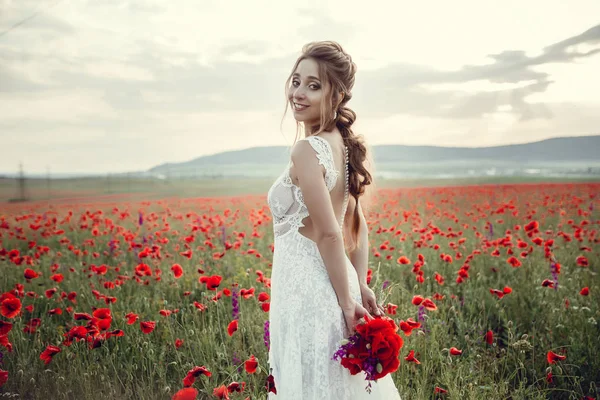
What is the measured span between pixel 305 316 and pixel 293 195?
0.53 metres

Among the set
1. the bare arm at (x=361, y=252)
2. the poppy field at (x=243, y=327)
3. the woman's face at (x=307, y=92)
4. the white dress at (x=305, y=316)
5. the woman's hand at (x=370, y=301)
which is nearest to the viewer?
the white dress at (x=305, y=316)

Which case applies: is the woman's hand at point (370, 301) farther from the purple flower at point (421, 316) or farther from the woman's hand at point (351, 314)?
the purple flower at point (421, 316)

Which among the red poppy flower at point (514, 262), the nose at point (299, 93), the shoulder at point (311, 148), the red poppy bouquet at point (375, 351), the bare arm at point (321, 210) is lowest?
→ the red poppy flower at point (514, 262)

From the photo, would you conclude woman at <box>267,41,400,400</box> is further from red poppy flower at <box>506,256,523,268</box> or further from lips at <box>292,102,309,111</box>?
red poppy flower at <box>506,256,523,268</box>

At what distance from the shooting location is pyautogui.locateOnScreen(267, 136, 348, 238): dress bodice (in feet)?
6.24

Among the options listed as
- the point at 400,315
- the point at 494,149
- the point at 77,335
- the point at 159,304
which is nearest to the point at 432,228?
the point at 400,315

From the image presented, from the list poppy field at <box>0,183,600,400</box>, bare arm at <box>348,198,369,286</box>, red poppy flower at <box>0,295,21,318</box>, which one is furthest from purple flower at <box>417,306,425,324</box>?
red poppy flower at <box>0,295,21,318</box>

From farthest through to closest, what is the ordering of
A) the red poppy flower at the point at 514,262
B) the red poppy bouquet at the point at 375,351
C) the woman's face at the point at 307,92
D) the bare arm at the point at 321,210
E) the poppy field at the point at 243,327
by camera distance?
the red poppy flower at the point at 514,262, the poppy field at the point at 243,327, the woman's face at the point at 307,92, the bare arm at the point at 321,210, the red poppy bouquet at the point at 375,351

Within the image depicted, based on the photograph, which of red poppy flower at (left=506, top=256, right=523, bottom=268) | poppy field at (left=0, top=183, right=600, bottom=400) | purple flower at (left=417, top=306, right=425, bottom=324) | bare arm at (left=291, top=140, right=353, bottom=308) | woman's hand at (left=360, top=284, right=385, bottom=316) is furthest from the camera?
red poppy flower at (left=506, top=256, right=523, bottom=268)

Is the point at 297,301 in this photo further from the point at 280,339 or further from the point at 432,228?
the point at 432,228

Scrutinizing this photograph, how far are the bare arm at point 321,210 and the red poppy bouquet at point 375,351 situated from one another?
27 cm

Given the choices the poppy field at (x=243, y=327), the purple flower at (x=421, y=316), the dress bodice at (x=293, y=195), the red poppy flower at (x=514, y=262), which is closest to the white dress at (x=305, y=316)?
the dress bodice at (x=293, y=195)

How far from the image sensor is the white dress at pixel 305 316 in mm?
1917

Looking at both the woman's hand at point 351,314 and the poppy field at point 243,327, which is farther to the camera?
the poppy field at point 243,327
